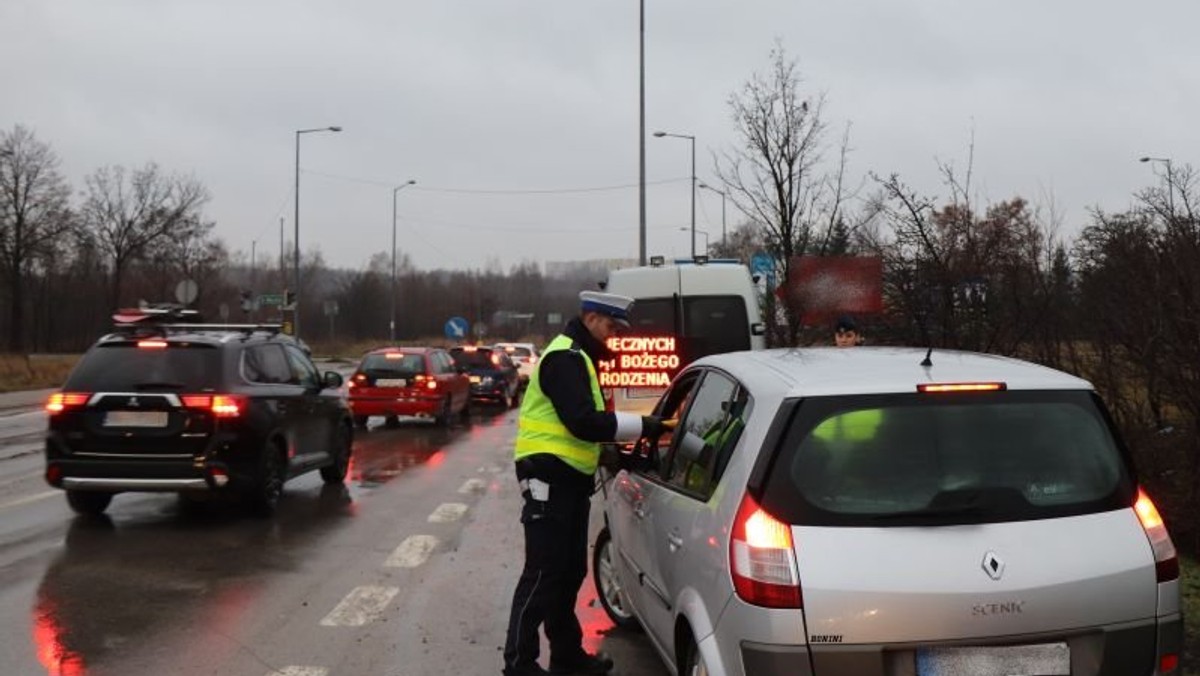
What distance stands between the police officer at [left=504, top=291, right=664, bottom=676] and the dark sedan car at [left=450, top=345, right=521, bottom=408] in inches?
794

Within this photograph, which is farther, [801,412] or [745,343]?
[745,343]

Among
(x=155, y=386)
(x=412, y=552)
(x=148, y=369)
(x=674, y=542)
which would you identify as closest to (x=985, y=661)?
(x=674, y=542)

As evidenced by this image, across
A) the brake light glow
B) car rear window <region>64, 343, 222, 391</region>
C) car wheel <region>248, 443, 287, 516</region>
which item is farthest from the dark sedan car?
the brake light glow

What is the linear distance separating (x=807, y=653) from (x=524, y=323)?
91072 mm

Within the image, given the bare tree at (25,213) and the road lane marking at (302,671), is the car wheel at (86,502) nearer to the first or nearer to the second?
the road lane marking at (302,671)

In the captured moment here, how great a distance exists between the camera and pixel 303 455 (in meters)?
10.4

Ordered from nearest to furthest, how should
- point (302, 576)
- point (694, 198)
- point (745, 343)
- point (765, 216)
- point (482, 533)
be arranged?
point (302, 576), point (482, 533), point (745, 343), point (765, 216), point (694, 198)

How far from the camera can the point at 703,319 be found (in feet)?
38.5

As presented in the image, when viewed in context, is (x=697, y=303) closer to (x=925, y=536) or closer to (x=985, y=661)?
(x=925, y=536)

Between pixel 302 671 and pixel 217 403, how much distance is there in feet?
14.1

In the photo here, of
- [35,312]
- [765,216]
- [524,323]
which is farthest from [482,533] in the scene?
[524,323]

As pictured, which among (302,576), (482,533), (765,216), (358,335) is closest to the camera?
(302,576)

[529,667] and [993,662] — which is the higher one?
[993,662]

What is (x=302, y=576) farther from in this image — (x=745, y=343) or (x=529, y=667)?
(x=745, y=343)
